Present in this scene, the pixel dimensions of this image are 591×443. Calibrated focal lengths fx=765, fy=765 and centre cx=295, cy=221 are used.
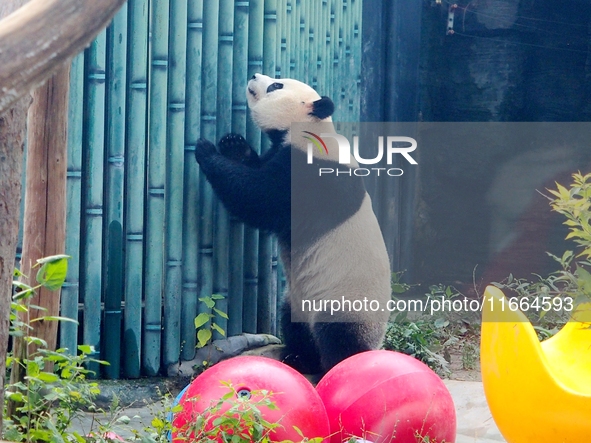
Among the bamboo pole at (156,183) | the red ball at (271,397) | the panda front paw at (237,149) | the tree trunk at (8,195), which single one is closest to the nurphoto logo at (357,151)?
the panda front paw at (237,149)

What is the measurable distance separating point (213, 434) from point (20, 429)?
565mm

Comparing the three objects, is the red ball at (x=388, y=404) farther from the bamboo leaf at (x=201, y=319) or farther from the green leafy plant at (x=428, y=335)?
the green leafy plant at (x=428, y=335)

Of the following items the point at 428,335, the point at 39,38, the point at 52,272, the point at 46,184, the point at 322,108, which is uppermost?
the point at 39,38

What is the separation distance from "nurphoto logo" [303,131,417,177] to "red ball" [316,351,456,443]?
1.43 m

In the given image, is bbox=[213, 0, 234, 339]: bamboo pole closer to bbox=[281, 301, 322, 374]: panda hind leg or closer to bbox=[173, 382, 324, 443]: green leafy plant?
bbox=[281, 301, 322, 374]: panda hind leg

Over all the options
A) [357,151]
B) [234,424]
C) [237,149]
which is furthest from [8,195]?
[357,151]

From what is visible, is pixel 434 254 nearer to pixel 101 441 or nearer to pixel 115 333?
pixel 115 333

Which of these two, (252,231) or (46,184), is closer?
(46,184)

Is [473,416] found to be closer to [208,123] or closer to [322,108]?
[322,108]

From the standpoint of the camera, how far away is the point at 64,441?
2025 millimetres

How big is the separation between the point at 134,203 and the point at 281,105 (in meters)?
0.90

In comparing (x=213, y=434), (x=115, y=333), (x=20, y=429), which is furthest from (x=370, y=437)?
(x=115, y=333)

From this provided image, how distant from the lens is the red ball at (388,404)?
2.46 metres

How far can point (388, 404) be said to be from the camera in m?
2.47
